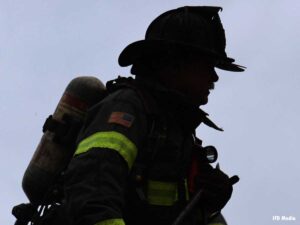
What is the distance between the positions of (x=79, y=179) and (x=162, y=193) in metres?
0.89

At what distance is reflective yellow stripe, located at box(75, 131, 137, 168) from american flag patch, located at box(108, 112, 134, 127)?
109mm

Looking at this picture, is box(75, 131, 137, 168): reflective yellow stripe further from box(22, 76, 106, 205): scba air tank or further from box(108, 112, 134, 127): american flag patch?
box(22, 76, 106, 205): scba air tank

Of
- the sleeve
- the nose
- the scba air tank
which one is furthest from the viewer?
the nose

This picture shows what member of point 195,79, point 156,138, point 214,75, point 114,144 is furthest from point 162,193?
point 214,75

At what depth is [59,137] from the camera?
6.44m

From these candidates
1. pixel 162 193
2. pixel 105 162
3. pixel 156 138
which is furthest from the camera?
pixel 162 193

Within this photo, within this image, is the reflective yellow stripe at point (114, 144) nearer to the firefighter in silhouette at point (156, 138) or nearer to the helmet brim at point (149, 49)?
the firefighter in silhouette at point (156, 138)

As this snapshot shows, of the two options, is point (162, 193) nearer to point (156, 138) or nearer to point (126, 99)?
point (156, 138)

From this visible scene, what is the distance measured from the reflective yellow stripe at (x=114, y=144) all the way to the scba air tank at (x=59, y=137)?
91 centimetres

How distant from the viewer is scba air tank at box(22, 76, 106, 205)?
20.8 feet

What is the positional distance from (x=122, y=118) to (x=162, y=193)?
75 centimetres

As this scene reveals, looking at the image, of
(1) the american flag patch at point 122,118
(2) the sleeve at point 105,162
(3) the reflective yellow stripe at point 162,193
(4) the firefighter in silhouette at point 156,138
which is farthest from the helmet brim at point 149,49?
(3) the reflective yellow stripe at point 162,193

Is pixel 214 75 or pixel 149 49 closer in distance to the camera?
pixel 149 49

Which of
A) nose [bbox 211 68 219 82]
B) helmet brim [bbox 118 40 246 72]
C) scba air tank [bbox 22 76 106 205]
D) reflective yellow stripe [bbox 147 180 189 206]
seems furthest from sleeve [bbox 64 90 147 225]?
nose [bbox 211 68 219 82]
